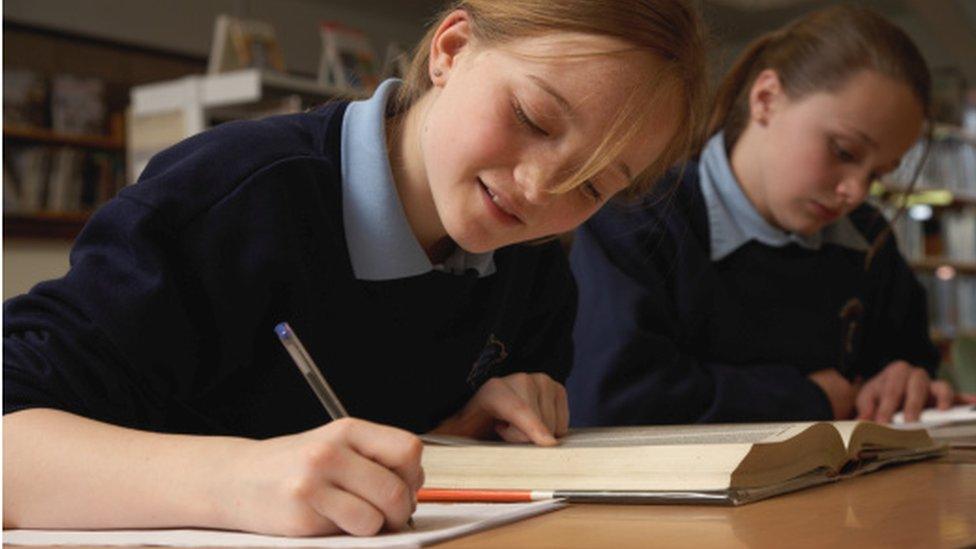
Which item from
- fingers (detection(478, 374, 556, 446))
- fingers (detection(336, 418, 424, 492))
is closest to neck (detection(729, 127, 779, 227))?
fingers (detection(478, 374, 556, 446))

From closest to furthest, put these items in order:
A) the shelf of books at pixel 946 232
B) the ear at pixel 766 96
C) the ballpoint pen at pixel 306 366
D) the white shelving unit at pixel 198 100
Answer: the ballpoint pen at pixel 306 366
the ear at pixel 766 96
the white shelving unit at pixel 198 100
the shelf of books at pixel 946 232

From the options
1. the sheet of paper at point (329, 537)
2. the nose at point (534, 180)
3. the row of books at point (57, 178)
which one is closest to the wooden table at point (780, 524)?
the sheet of paper at point (329, 537)

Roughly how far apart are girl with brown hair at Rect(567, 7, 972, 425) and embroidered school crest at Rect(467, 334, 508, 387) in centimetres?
30

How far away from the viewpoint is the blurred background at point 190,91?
3.94m

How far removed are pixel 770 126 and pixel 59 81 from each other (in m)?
4.73

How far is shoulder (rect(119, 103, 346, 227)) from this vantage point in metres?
0.83

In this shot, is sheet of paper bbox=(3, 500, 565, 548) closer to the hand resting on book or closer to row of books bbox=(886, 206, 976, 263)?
the hand resting on book

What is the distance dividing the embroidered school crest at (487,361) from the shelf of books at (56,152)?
15.0 feet

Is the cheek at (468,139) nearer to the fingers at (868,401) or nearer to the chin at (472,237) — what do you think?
the chin at (472,237)

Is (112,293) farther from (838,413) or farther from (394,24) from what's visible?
(394,24)

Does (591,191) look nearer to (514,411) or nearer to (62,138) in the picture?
(514,411)

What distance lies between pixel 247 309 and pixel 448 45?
0.27 m

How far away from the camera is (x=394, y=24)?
7.37 metres

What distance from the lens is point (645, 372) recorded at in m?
1.37
